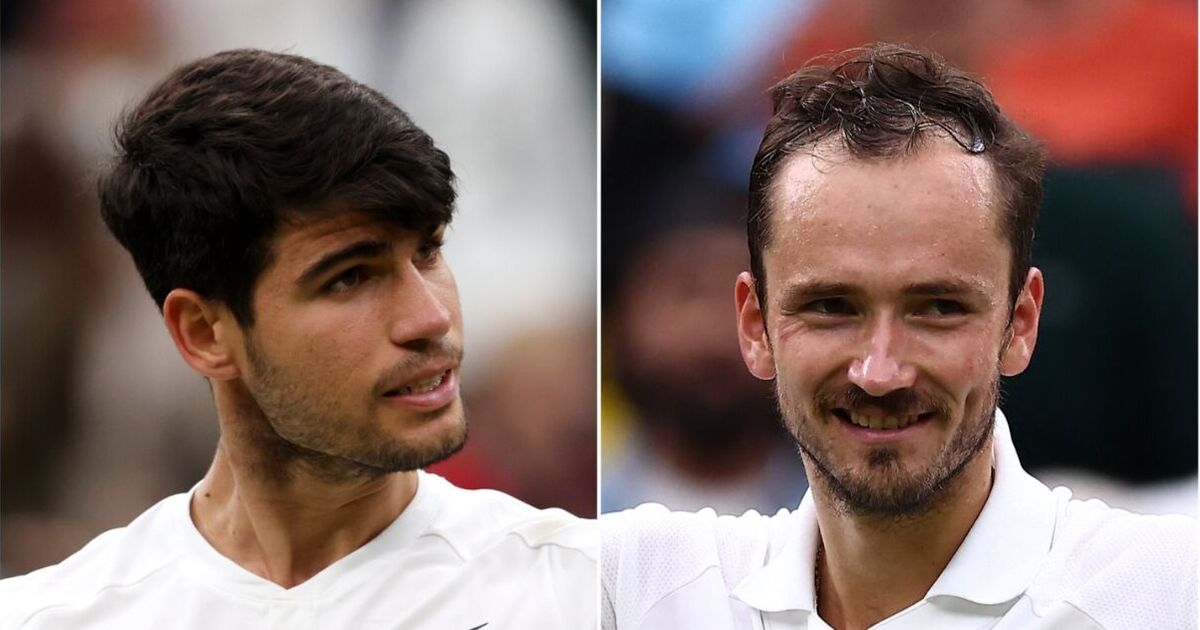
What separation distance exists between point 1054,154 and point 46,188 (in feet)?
5.01

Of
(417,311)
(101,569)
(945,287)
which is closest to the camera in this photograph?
(945,287)

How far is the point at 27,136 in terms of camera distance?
7.09 ft

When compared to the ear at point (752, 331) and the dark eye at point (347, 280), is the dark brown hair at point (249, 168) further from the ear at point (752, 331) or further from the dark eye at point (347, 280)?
the ear at point (752, 331)

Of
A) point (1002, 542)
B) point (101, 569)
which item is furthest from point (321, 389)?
point (1002, 542)

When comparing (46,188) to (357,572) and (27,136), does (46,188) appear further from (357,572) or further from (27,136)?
(357,572)

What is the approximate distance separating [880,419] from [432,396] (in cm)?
64

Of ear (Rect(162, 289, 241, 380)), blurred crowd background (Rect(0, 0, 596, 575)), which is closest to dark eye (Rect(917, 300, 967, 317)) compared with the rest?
blurred crowd background (Rect(0, 0, 596, 575))

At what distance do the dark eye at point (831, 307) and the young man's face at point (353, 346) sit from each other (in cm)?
54

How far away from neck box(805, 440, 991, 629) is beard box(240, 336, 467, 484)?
58cm

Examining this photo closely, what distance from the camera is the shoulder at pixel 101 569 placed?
2.04 meters

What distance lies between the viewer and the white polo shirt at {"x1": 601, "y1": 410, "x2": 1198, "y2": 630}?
69.8 inches

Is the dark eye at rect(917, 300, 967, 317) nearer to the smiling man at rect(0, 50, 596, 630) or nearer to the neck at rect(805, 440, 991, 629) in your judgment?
the neck at rect(805, 440, 991, 629)

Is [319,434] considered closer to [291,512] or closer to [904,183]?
[291,512]

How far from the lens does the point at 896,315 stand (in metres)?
1.77
